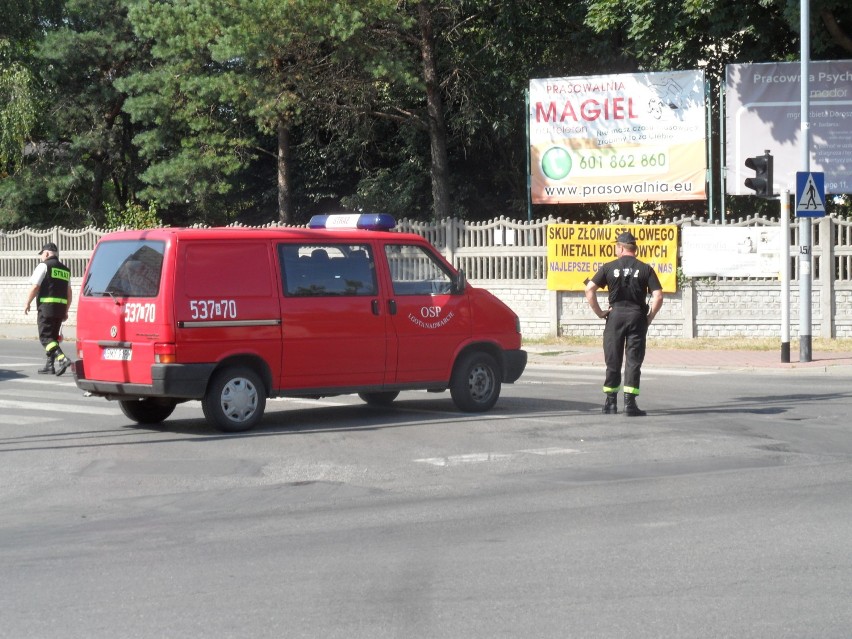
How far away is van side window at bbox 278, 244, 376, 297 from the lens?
12070mm

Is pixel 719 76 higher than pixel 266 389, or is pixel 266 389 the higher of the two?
pixel 719 76

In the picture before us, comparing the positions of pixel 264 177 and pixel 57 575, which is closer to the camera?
pixel 57 575

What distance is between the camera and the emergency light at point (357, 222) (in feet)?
43.8

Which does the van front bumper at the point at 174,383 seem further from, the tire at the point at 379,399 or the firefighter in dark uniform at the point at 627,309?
the firefighter in dark uniform at the point at 627,309

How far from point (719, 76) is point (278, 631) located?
24193mm

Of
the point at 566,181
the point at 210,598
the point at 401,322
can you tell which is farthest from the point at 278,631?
the point at 566,181

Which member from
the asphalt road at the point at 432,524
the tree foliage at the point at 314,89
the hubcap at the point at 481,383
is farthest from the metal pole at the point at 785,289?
the hubcap at the point at 481,383

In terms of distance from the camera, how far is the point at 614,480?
9.38m

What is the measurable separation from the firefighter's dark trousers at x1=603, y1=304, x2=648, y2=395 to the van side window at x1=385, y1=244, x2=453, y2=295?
177cm

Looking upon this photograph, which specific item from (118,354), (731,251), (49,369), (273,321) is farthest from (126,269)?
(731,251)

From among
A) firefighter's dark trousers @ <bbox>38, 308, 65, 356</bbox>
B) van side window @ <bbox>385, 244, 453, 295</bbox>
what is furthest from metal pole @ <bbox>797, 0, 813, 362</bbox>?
firefighter's dark trousers @ <bbox>38, 308, 65, 356</bbox>

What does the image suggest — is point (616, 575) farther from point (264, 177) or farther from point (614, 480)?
point (264, 177)

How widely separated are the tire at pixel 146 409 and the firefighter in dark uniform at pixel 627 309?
453 centimetres

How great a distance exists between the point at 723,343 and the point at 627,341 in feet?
33.9
